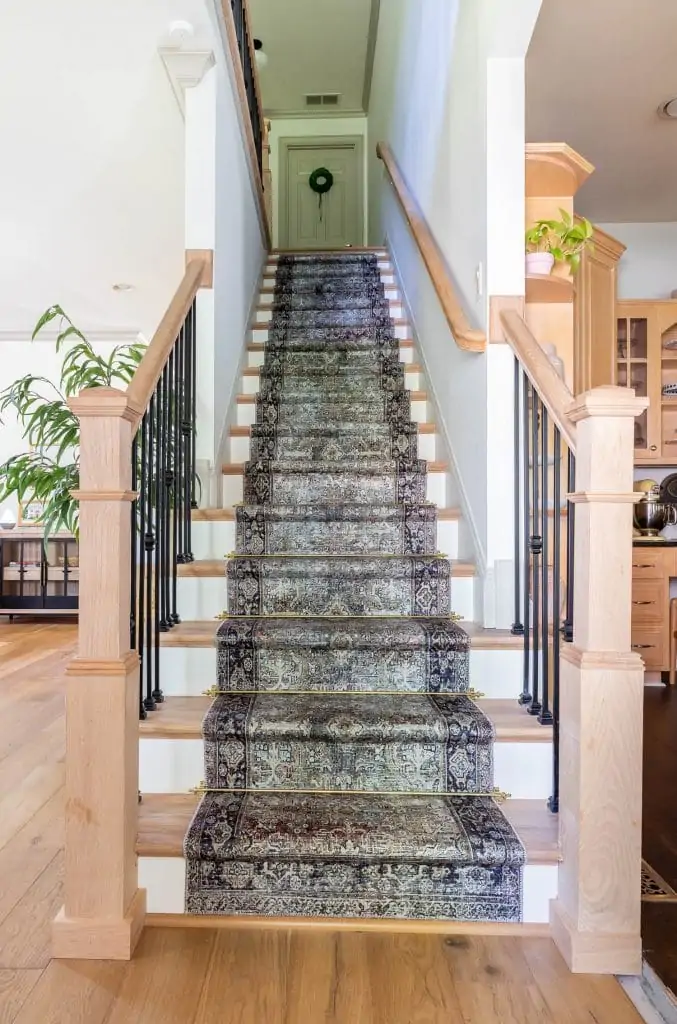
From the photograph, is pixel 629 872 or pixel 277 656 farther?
pixel 277 656

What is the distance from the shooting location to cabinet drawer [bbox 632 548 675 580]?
368 centimetres

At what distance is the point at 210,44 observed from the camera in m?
2.46

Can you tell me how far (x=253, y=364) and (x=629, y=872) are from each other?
9.98 ft

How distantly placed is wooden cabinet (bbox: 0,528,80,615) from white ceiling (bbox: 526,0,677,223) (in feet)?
15.7

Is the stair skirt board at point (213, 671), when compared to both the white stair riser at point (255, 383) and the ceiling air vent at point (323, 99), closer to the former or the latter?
the white stair riser at point (255, 383)

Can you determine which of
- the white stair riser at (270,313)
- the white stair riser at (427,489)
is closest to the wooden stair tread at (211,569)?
the white stair riser at (427,489)

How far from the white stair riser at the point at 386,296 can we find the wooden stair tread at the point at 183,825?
3377mm

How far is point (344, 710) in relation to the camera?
5.90ft

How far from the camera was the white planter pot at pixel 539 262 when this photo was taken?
2.41m

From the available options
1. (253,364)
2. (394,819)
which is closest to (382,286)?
(253,364)

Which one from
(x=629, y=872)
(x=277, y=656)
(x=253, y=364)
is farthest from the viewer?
(x=253, y=364)

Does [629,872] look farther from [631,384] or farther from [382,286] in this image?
[382,286]

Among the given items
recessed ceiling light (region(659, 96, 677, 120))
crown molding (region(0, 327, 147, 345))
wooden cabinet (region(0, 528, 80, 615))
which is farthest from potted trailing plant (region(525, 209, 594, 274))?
wooden cabinet (region(0, 528, 80, 615))

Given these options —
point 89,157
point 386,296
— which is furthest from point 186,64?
point 386,296
